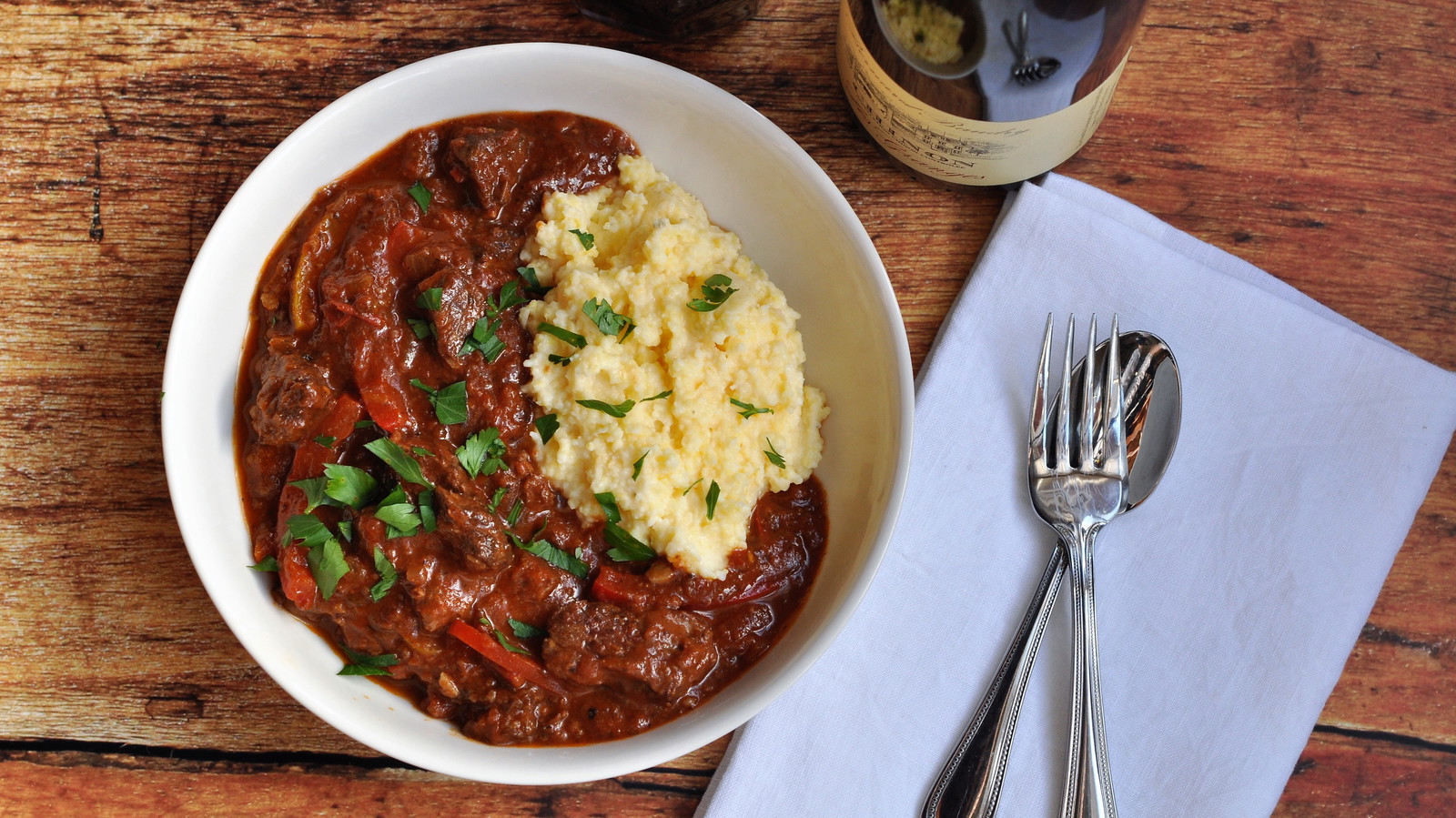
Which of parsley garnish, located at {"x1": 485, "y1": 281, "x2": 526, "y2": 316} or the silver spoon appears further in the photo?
the silver spoon

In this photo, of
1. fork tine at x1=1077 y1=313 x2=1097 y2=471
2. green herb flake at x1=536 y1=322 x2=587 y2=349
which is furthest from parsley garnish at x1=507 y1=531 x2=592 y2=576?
fork tine at x1=1077 y1=313 x2=1097 y2=471

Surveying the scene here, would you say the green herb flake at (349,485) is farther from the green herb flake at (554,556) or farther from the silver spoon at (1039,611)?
the silver spoon at (1039,611)

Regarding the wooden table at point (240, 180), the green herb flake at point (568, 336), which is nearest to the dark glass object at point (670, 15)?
the wooden table at point (240, 180)

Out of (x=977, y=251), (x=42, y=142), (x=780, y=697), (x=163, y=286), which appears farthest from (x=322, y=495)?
(x=977, y=251)

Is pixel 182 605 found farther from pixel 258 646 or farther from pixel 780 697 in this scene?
pixel 780 697

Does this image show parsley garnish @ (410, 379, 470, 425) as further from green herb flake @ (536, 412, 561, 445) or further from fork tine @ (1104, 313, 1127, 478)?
fork tine @ (1104, 313, 1127, 478)
